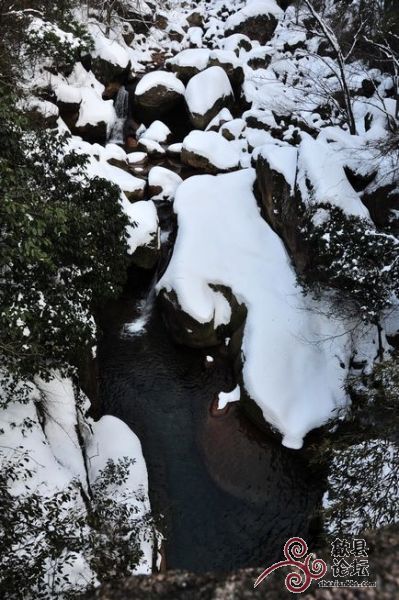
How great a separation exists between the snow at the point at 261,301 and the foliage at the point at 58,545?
15.4ft

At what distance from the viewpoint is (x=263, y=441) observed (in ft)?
30.7

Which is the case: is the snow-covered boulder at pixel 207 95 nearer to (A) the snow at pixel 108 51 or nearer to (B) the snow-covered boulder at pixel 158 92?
(B) the snow-covered boulder at pixel 158 92

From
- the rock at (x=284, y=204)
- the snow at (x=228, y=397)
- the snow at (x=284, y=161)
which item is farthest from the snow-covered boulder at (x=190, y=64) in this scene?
the snow at (x=228, y=397)

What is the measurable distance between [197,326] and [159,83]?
50.6ft

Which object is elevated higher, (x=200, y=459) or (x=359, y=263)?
(x=359, y=263)

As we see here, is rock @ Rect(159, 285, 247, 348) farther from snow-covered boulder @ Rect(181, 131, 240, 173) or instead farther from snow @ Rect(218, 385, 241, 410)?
snow-covered boulder @ Rect(181, 131, 240, 173)

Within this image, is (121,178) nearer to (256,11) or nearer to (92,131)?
(92,131)

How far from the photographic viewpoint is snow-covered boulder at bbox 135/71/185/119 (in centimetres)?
2072

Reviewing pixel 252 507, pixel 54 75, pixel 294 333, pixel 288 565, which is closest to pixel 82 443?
pixel 252 507

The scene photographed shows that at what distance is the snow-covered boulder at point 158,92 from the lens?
68.0 ft

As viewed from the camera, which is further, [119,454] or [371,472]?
[119,454]

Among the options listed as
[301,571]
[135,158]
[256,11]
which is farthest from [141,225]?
[256,11]

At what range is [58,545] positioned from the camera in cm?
402

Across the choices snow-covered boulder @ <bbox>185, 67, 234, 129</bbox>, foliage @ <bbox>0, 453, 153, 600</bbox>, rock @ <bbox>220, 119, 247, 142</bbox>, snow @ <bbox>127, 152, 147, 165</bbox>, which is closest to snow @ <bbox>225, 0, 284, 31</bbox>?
snow-covered boulder @ <bbox>185, 67, 234, 129</bbox>
